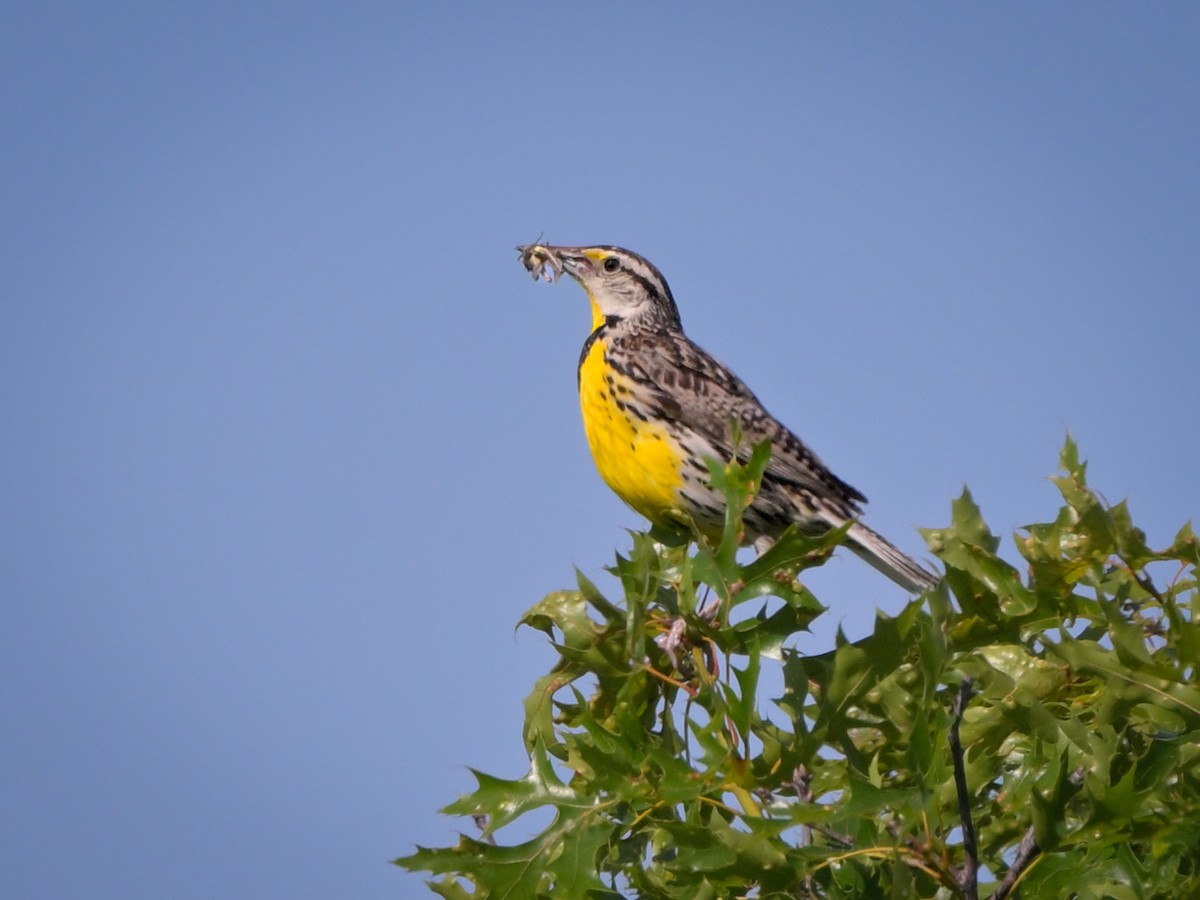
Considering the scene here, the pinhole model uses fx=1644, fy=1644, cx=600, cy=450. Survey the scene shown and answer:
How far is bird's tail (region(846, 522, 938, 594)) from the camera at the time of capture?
5.36 meters

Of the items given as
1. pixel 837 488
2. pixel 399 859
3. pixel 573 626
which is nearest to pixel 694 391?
pixel 837 488

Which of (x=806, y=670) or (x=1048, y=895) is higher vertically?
(x=806, y=670)

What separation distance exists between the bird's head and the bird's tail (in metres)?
1.40

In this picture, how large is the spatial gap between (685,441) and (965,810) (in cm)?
330

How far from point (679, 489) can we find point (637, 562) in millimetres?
2373

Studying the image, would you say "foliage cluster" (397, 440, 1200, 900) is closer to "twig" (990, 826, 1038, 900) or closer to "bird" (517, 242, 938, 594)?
"twig" (990, 826, 1038, 900)

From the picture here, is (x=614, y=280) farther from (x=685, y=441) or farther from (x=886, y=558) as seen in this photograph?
(x=886, y=558)

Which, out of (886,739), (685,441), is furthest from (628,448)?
(886,739)

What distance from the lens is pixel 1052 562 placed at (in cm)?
275

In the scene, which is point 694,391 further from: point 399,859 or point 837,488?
point 399,859

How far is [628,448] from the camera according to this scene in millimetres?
5312

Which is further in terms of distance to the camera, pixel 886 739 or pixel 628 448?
pixel 628 448

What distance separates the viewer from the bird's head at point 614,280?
6387 millimetres

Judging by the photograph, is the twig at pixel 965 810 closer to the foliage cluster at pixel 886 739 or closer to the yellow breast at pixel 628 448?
the foliage cluster at pixel 886 739
